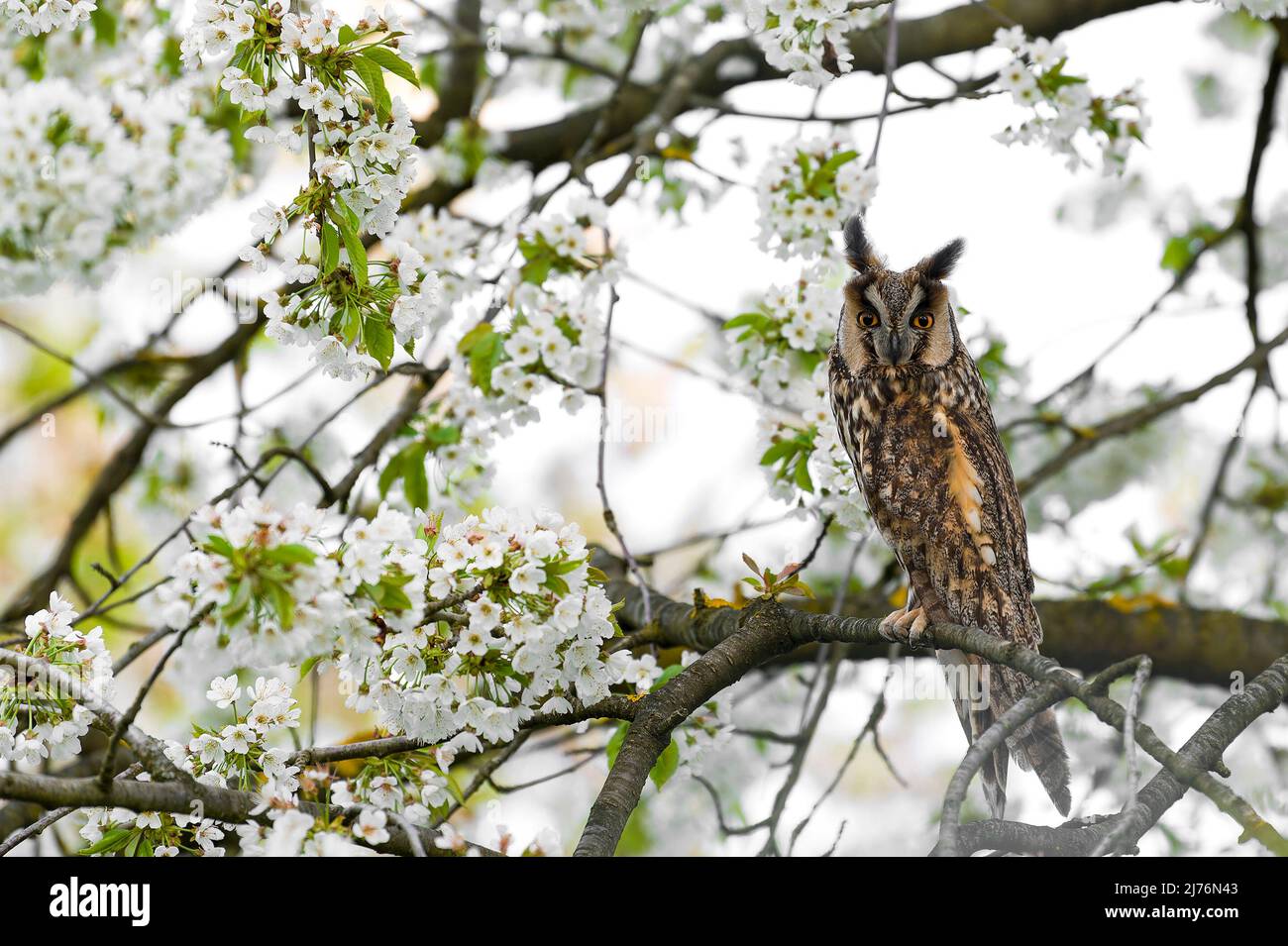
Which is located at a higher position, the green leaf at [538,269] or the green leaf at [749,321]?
the green leaf at [538,269]

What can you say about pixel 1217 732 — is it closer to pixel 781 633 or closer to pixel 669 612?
pixel 781 633

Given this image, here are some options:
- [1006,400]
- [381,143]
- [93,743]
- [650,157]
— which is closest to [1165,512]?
[1006,400]

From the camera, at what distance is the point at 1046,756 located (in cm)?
263

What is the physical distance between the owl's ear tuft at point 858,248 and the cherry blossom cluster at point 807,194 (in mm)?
107

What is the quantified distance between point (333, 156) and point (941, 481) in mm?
1553

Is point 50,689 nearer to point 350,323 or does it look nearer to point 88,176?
point 350,323

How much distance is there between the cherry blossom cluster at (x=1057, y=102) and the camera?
2793 millimetres

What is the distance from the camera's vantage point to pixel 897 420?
2760 mm

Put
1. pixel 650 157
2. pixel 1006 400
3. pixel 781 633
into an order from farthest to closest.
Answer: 1. pixel 1006 400
2. pixel 650 157
3. pixel 781 633

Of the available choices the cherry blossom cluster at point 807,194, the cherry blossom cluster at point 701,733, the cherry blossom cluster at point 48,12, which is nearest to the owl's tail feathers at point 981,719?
the cherry blossom cluster at point 701,733

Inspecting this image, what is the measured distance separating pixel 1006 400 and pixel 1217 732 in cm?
230

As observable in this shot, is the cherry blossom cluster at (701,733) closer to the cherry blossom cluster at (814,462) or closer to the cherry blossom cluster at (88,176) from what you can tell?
the cherry blossom cluster at (814,462)

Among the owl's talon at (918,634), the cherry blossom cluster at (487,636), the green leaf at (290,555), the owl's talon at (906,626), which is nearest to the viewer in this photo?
the green leaf at (290,555)
